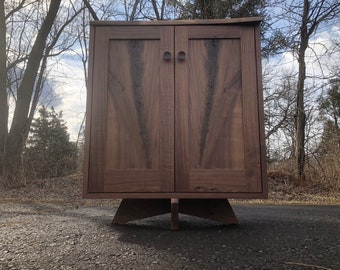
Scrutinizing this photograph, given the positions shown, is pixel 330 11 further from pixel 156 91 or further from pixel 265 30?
pixel 156 91

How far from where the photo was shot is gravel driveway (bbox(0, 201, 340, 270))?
53.8 inches

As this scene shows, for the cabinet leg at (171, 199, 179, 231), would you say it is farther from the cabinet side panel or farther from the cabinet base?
the cabinet side panel

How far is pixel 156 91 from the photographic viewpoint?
2.06 m

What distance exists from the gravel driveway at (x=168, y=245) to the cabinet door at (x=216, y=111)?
310mm

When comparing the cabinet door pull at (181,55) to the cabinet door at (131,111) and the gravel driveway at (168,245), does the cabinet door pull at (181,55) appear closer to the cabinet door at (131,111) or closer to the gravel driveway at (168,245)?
the cabinet door at (131,111)

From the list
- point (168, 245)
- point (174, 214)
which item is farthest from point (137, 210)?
point (168, 245)

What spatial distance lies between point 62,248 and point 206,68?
50.0 inches

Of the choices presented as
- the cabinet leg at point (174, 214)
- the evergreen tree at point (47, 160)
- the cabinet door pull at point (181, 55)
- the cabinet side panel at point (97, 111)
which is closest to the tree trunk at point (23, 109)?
the evergreen tree at point (47, 160)

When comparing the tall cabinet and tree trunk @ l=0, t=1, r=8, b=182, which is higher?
tree trunk @ l=0, t=1, r=8, b=182

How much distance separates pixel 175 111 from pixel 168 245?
76 cm

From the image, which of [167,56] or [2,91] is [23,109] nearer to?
[2,91]

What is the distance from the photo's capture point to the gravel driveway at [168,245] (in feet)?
4.48

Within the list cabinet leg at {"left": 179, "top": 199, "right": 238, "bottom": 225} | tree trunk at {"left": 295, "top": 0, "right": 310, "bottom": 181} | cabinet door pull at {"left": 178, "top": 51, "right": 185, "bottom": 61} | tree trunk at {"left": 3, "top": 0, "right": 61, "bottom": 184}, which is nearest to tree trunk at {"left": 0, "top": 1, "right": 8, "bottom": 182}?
tree trunk at {"left": 3, "top": 0, "right": 61, "bottom": 184}

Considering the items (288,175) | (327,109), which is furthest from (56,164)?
(327,109)
